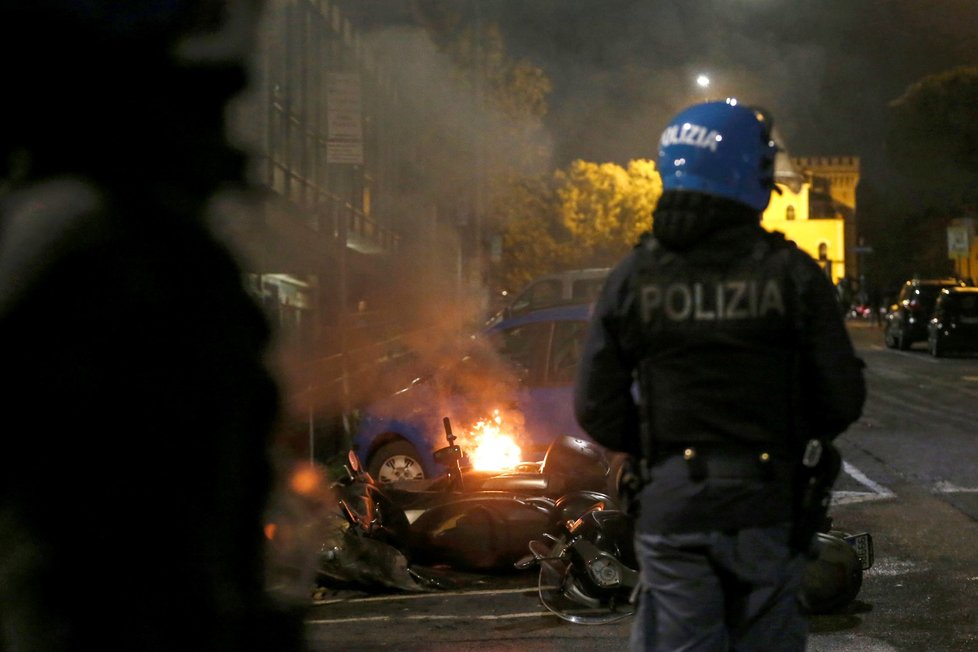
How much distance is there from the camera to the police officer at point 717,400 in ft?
8.73

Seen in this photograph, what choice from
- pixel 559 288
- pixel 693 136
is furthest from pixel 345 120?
pixel 693 136

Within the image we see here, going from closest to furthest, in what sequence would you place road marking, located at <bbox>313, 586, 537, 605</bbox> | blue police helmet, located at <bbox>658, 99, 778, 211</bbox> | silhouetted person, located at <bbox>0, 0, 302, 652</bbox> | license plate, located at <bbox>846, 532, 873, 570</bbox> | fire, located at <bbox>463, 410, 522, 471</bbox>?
silhouetted person, located at <bbox>0, 0, 302, 652</bbox> → blue police helmet, located at <bbox>658, 99, 778, 211</bbox> → license plate, located at <bbox>846, 532, 873, 570</bbox> → road marking, located at <bbox>313, 586, 537, 605</bbox> → fire, located at <bbox>463, 410, 522, 471</bbox>

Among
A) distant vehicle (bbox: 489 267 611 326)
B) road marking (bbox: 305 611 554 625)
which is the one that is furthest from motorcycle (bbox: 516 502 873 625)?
distant vehicle (bbox: 489 267 611 326)

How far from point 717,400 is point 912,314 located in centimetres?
2739

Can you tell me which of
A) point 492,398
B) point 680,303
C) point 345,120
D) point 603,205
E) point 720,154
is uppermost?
point 603,205

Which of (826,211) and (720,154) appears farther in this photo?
(826,211)

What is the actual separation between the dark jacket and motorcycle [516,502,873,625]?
3044 millimetres

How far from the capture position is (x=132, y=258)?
1.22 metres

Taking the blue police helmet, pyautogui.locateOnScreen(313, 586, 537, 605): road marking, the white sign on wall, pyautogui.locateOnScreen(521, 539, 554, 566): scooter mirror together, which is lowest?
pyautogui.locateOnScreen(313, 586, 537, 605): road marking

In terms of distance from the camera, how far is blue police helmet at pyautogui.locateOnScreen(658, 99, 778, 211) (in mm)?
2838

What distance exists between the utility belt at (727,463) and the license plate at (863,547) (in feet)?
11.6

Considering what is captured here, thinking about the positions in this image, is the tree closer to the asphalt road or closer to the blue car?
the blue car

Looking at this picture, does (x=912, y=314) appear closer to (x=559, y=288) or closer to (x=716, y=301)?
(x=559, y=288)

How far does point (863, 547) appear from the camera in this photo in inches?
237
